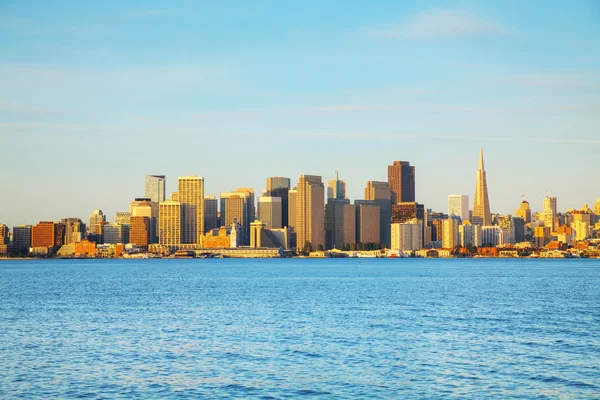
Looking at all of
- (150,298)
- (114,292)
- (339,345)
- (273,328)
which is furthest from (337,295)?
(339,345)

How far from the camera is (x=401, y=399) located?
32688 mm

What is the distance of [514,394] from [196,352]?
17.1 metres

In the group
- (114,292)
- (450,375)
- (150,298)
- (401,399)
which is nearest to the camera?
(401,399)

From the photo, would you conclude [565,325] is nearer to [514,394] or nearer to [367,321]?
[367,321]

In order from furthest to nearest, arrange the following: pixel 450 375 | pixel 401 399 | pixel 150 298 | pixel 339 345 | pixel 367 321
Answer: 1. pixel 150 298
2. pixel 367 321
3. pixel 339 345
4. pixel 450 375
5. pixel 401 399

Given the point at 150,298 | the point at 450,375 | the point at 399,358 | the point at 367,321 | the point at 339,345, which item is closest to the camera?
the point at 450,375

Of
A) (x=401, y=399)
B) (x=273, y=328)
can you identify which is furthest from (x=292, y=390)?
(x=273, y=328)

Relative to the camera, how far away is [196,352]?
44.0 meters

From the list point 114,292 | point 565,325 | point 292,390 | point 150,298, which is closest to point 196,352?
point 292,390

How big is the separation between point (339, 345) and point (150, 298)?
142 ft

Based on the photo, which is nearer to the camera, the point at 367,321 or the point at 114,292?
the point at 367,321

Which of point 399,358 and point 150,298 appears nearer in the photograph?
point 399,358

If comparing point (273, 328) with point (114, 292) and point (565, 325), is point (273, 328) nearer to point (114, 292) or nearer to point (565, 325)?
point (565, 325)

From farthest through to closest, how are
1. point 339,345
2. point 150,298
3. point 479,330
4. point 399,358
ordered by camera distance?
point 150,298
point 479,330
point 339,345
point 399,358
